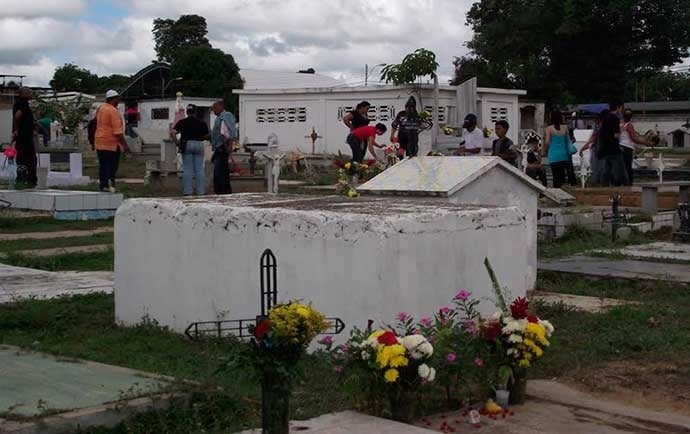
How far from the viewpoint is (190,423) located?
521 cm

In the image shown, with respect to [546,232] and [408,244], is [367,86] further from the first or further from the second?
[408,244]

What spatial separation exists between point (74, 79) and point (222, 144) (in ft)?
251

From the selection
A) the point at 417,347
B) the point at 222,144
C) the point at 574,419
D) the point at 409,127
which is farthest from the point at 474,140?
the point at 417,347

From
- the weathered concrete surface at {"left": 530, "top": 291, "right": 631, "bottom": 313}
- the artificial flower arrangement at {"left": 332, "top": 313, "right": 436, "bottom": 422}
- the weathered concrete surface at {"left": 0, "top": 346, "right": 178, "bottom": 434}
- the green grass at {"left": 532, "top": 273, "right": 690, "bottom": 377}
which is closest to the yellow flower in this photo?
the artificial flower arrangement at {"left": 332, "top": 313, "right": 436, "bottom": 422}

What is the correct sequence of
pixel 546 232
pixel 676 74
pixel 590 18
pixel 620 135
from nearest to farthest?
1. pixel 546 232
2. pixel 620 135
3. pixel 590 18
4. pixel 676 74

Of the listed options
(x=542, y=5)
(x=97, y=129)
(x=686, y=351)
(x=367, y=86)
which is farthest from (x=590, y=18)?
(x=686, y=351)

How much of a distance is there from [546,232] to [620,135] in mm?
5792

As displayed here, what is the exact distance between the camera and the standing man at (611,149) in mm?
17859

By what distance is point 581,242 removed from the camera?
13.2 metres

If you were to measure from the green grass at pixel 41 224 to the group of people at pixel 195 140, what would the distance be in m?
2.02

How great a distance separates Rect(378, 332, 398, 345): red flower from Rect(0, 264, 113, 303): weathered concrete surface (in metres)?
4.38

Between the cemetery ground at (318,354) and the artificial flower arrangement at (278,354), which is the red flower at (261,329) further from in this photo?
the cemetery ground at (318,354)

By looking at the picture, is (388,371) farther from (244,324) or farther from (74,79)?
(74,79)

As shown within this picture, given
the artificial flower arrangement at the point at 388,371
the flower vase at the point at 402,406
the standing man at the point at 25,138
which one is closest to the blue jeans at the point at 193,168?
the standing man at the point at 25,138
